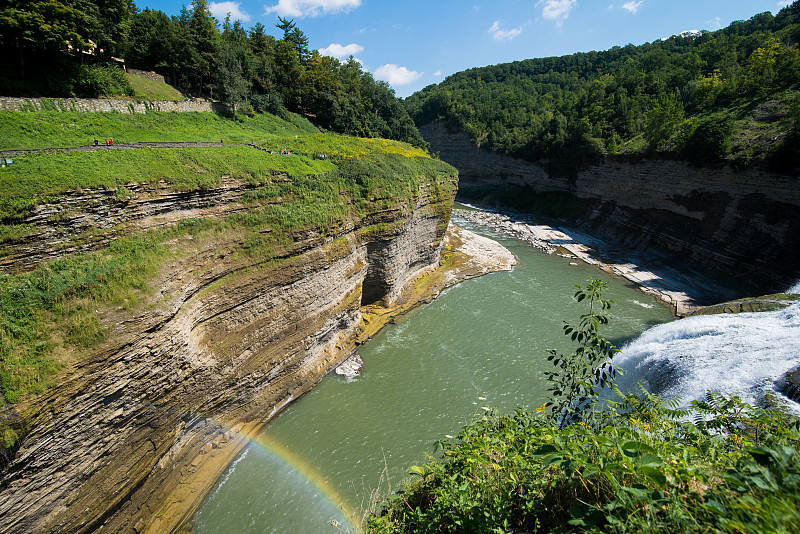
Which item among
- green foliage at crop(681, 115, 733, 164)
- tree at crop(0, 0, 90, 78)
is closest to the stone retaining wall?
tree at crop(0, 0, 90, 78)

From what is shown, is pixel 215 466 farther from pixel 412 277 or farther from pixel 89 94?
pixel 89 94

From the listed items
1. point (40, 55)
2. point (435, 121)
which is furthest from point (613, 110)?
point (40, 55)

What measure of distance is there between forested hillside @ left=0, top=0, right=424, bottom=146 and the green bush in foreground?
26795 mm

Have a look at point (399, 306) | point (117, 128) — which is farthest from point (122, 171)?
point (399, 306)

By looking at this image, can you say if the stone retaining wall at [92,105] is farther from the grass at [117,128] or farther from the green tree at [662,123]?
the green tree at [662,123]

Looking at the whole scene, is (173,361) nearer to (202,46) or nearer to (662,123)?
(202,46)

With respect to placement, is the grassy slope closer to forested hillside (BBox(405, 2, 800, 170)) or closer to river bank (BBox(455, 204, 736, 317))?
river bank (BBox(455, 204, 736, 317))

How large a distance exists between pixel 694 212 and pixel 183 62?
159 feet

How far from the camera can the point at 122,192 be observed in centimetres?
1264

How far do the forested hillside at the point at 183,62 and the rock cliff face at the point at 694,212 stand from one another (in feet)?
88.7

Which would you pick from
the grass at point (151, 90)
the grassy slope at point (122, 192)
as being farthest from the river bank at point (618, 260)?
the grass at point (151, 90)

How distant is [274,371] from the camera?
15422mm

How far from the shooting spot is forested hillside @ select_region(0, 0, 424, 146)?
18.2 metres

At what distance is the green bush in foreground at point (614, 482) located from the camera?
265 cm
